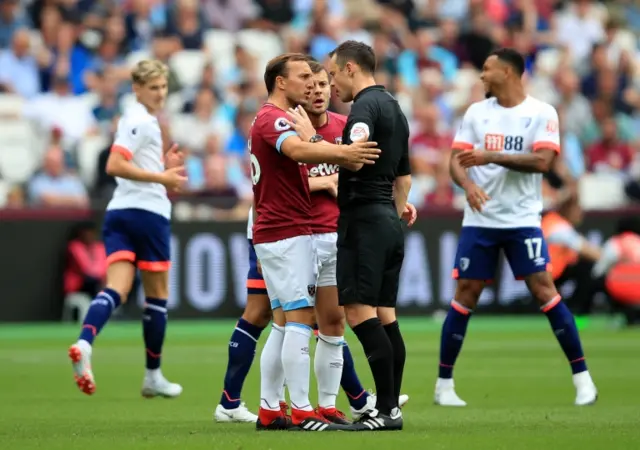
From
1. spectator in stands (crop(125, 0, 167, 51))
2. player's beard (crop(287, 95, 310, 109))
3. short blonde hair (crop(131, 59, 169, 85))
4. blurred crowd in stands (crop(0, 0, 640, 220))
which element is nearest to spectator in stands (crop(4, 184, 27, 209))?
blurred crowd in stands (crop(0, 0, 640, 220))

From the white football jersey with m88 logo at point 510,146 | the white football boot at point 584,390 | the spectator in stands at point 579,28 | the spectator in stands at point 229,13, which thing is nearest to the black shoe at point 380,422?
the white football boot at point 584,390

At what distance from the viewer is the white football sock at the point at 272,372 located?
351 inches

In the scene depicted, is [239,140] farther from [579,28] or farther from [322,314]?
[322,314]

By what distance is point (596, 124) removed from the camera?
81.1 feet

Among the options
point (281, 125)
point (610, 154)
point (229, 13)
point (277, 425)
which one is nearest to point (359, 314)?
point (277, 425)

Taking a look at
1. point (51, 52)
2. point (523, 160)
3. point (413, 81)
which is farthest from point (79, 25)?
point (523, 160)

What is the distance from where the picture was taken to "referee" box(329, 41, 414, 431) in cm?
868

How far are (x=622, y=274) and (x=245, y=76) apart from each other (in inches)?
273

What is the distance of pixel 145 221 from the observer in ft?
38.9

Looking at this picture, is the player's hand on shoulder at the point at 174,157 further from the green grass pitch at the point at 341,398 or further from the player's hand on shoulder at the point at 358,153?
the player's hand on shoulder at the point at 358,153

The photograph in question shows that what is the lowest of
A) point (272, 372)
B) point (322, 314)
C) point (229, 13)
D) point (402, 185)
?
point (272, 372)

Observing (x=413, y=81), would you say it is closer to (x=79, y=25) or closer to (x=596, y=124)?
(x=596, y=124)

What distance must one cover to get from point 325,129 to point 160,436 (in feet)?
7.73

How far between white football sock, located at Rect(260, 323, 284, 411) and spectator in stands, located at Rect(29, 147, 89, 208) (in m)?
11.5
